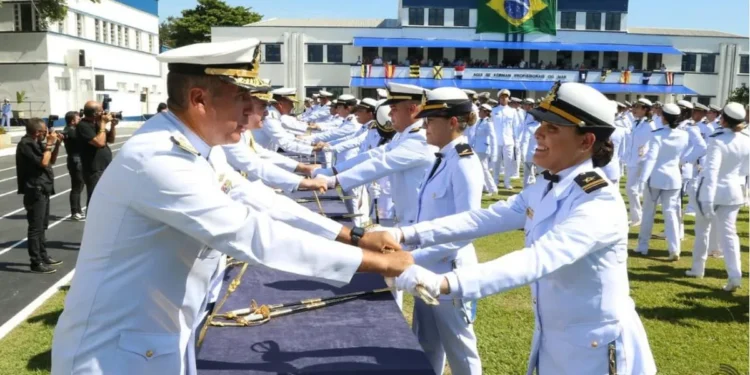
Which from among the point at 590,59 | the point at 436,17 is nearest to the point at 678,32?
the point at 590,59

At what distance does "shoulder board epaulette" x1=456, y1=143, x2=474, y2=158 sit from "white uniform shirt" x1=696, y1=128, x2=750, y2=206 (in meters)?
4.61

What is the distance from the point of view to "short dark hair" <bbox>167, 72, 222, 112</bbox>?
7.32 ft

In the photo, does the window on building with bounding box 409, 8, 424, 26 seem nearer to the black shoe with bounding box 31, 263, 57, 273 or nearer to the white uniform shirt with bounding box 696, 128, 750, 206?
the white uniform shirt with bounding box 696, 128, 750, 206

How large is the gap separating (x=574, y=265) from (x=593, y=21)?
5396cm

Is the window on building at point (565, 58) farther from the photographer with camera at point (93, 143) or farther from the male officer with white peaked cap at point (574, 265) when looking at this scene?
the male officer with white peaked cap at point (574, 265)

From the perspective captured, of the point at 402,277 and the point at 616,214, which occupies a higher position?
the point at 616,214

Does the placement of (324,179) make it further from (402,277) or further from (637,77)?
(637,77)

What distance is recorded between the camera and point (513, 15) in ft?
161

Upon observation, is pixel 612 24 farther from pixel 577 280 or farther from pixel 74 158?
pixel 577 280

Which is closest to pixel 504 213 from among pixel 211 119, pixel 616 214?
pixel 616 214

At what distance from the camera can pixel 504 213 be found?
3.25 m

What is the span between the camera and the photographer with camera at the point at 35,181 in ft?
25.9

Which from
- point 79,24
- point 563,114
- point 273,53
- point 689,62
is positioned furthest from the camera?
point 689,62

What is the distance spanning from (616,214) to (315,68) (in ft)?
160
